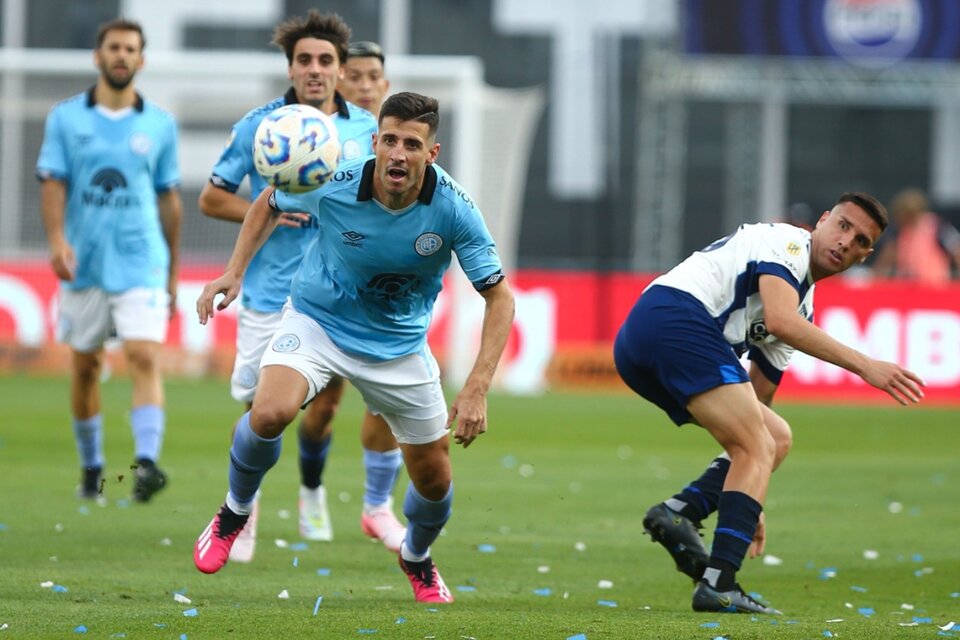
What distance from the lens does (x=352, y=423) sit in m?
16.8

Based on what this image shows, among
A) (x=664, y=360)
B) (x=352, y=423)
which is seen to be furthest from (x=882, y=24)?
(x=664, y=360)

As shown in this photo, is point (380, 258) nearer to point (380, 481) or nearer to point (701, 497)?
point (701, 497)

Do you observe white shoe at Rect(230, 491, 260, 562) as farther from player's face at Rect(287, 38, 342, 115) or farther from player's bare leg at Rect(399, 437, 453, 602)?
player's face at Rect(287, 38, 342, 115)

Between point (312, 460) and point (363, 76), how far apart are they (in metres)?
2.11

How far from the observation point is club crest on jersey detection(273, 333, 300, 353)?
689 centimetres

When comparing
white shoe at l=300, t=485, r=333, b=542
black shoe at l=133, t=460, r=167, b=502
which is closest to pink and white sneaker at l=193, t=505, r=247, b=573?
white shoe at l=300, t=485, r=333, b=542

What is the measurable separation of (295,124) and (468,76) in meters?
13.4

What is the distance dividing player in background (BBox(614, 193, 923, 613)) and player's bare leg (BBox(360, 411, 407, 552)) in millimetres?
1851

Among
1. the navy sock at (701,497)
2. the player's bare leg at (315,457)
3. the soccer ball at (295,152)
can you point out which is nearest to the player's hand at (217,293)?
the soccer ball at (295,152)

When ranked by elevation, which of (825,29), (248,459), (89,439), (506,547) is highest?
(825,29)

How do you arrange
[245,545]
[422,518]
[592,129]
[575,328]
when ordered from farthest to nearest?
1. [592,129]
2. [575,328]
3. [245,545]
4. [422,518]

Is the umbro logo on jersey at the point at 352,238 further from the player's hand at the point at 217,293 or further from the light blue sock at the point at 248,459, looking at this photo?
the light blue sock at the point at 248,459

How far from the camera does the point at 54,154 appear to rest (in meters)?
10.1

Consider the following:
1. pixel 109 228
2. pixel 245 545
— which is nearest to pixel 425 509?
pixel 245 545
